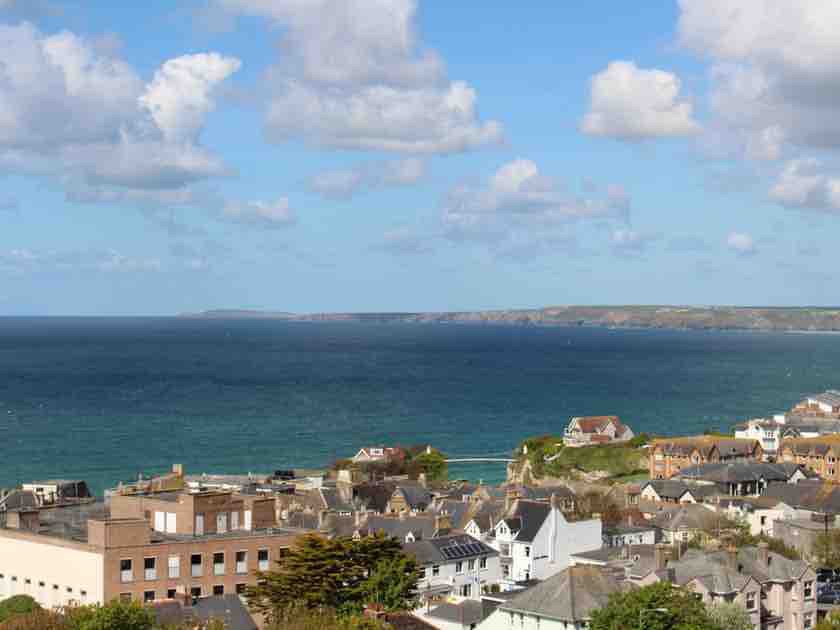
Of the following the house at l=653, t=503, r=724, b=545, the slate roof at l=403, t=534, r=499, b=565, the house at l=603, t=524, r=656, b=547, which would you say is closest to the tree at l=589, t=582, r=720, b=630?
the slate roof at l=403, t=534, r=499, b=565

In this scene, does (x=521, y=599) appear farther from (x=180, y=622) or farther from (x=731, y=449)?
(x=731, y=449)

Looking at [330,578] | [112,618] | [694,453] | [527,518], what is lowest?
[694,453]

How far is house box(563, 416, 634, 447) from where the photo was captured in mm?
134500

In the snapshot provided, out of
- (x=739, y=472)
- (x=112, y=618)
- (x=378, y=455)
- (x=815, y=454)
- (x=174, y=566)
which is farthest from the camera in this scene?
(x=378, y=455)

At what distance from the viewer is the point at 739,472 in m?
104

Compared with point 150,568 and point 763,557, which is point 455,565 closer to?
point 763,557

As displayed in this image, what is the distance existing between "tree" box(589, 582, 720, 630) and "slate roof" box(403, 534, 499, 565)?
57.3ft

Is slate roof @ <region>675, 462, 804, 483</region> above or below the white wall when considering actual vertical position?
below

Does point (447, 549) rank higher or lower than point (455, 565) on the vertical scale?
higher

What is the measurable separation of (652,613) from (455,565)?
2114 cm

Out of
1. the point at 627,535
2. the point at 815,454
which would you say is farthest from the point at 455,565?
the point at 815,454

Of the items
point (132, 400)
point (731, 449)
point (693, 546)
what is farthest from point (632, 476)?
point (132, 400)

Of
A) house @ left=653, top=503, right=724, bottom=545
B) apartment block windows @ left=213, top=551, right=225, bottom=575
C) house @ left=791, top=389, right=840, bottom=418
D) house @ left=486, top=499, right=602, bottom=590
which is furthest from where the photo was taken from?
house @ left=791, top=389, right=840, bottom=418

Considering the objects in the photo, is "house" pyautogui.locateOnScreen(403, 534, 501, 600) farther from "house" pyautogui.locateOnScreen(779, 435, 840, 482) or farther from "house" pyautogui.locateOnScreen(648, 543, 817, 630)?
"house" pyautogui.locateOnScreen(779, 435, 840, 482)
